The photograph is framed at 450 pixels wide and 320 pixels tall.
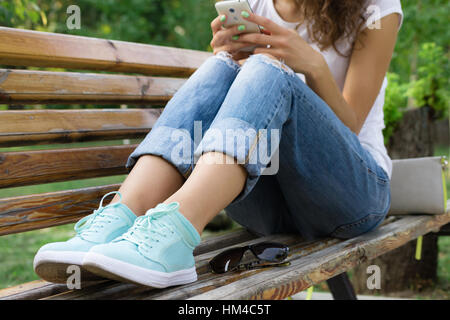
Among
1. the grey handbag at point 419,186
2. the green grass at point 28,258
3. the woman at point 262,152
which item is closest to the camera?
the woman at point 262,152

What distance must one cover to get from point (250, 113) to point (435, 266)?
233 centimetres

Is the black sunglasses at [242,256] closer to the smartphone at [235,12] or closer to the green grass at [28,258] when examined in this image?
the smartphone at [235,12]

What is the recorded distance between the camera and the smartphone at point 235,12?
140 cm

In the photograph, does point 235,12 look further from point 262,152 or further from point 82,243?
point 82,243

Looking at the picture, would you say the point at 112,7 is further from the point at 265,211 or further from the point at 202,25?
the point at 265,211

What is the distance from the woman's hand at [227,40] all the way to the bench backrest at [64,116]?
456mm

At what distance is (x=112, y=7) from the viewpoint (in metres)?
11.8

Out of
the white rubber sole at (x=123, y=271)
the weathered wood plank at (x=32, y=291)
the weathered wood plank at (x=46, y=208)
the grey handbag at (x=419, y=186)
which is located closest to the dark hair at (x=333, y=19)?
the grey handbag at (x=419, y=186)

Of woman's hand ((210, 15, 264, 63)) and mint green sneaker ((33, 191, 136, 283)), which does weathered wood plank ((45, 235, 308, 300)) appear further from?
woman's hand ((210, 15, 264, 63))

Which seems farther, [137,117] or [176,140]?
[137,117]

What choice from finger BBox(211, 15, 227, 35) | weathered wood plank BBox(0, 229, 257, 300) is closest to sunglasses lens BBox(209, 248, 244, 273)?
weathered wood plank BBox(0, 229, 257, 300)

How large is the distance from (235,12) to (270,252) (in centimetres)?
71

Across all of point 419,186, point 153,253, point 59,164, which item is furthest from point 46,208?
point 419,186

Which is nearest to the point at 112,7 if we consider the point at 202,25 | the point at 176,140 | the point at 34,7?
the point at 202,25
